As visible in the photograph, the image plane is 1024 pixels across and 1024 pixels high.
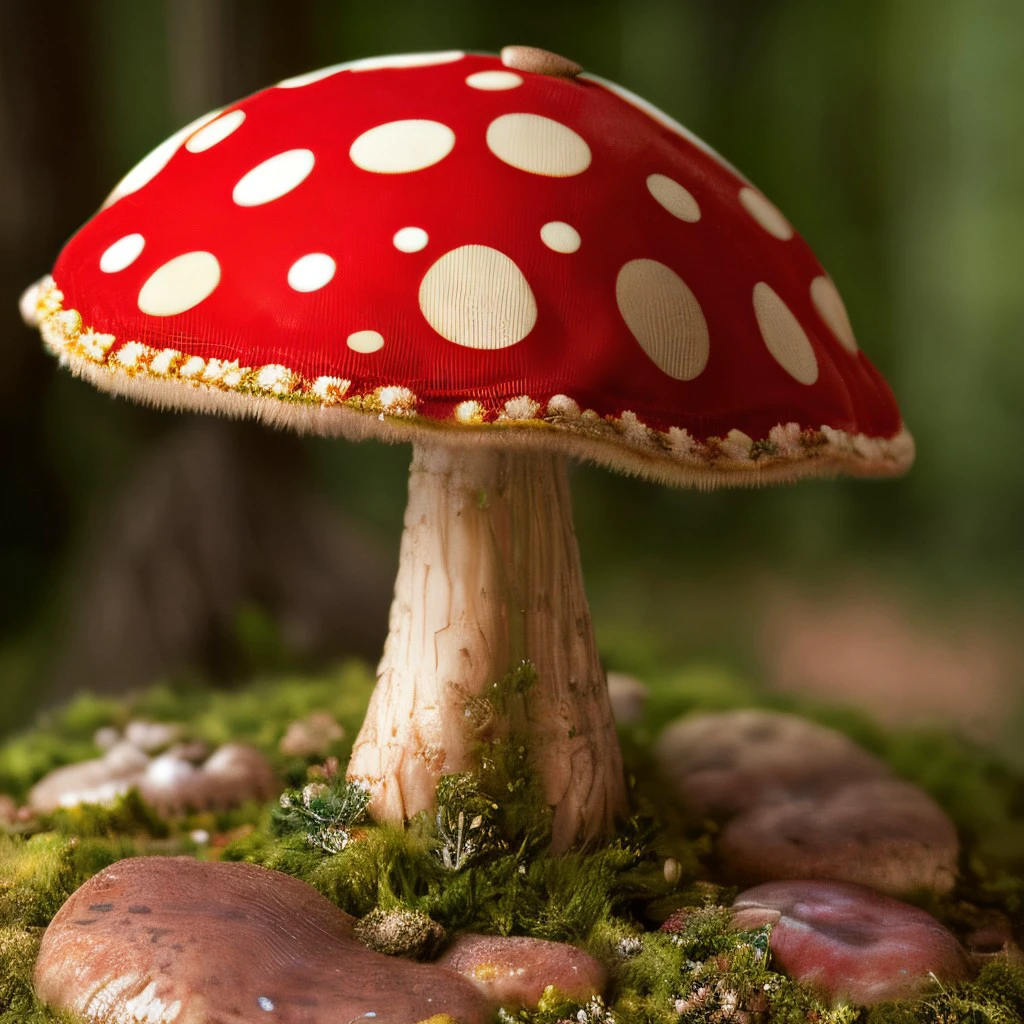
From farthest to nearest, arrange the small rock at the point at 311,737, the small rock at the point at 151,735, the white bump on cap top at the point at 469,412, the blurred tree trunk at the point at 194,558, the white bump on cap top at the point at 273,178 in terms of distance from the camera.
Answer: the blurred tree trunk at the point at 194,558
the small rock at the point at 151,735
the small rock at the point at 311,737
the white bump on cap top at the point at 273,178
the white bump on cap top at the point at 469,412

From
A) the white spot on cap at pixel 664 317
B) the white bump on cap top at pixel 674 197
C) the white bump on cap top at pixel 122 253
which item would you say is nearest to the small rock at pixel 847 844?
the white spot on cap at pixel 664 317

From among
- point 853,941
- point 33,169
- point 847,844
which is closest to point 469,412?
point 853,941

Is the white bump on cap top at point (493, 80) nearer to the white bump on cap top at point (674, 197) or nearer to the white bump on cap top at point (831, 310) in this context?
the white bump on cap top at point (674, 197)

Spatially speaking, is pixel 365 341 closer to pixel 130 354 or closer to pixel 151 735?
pixel 130 354

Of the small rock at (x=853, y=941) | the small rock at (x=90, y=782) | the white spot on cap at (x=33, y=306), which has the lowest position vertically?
the small rock at (x=90, y=782)

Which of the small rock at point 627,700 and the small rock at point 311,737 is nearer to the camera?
the small rock at point 311,737

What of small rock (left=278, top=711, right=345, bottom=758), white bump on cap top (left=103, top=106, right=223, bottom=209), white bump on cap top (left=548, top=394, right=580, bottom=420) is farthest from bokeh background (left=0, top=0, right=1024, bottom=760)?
white bump on cap top (left=548, top=394, right=580, bottom=420)

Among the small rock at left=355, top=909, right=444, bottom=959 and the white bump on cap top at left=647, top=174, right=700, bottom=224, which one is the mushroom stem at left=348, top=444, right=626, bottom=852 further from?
the white bump on cap top at left=647, top=174, right=700, bottom=224
